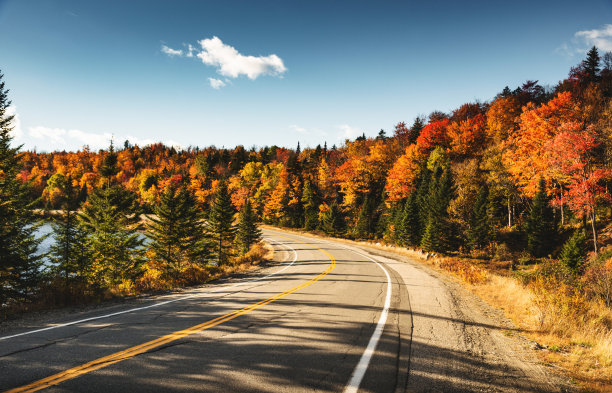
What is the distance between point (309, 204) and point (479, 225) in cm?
3310

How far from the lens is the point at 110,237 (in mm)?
18453

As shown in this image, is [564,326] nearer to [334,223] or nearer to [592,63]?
[334,223]

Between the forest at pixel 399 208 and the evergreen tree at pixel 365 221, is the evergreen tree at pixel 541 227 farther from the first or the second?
the evergreen tree at pixel 365 221

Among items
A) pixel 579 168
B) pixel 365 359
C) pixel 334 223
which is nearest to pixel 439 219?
pixel 579 168

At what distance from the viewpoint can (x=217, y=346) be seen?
15.2 feet

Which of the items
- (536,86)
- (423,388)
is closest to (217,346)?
(423,388)

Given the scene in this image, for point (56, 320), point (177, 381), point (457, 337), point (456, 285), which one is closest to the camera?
point (177, 381)

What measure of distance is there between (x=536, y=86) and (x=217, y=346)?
7548cm

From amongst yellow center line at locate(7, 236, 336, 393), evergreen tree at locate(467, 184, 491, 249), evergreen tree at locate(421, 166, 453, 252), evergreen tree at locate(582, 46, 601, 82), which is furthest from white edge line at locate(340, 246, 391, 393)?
evergreen tree at locate(582, 46, 601, 82)

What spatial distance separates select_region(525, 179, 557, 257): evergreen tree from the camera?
29.7 m

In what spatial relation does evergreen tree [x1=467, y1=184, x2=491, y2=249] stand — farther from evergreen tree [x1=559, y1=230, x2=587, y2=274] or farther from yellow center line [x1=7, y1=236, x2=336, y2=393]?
yellow center line [x1=7, y1=236, x2=336, y2=393]

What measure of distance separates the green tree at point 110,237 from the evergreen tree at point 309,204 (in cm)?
3624

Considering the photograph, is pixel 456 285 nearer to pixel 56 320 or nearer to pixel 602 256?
pixel 56 320

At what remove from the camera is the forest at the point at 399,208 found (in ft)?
41.1
